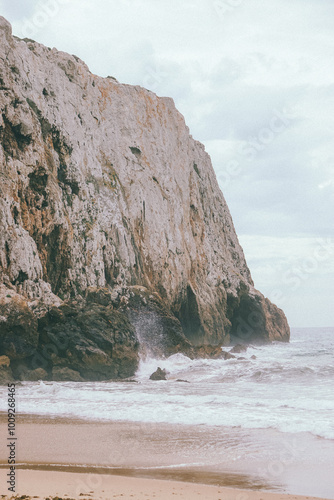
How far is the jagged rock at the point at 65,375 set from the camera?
17.8m

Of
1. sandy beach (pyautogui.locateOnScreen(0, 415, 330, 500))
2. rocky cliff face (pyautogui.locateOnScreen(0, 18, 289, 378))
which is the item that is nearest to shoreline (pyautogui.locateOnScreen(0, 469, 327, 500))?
sandy beach (pyautogui.locateOnScreen(0, 415, 330, 500))

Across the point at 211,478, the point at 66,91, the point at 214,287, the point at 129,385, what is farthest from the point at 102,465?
the point at 214,287

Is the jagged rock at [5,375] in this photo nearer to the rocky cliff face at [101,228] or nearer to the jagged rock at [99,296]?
the rocky cliff face at [101,228]

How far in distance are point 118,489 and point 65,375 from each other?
1245 cm

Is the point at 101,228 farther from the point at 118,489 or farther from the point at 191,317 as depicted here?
the point at 118,489

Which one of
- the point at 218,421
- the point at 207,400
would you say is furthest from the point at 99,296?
the point at 218,421

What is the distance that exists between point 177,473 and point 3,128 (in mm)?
19940

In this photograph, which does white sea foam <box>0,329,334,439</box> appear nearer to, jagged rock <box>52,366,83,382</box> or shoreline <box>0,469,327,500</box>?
jagged rock <box>52,366,83,382</box>

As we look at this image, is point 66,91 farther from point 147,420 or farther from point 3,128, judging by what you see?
point 147,420

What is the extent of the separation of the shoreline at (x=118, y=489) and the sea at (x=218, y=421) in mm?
370

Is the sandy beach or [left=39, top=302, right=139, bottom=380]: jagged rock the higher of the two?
[left=39, top=302, right=139, bottom=380]: jagged rock

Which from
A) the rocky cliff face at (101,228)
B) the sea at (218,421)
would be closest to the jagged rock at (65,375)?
the rocky cliff face at (101,228)

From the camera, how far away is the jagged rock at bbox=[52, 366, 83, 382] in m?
17.8

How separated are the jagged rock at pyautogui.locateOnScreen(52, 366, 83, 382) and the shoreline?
11.5 metres
